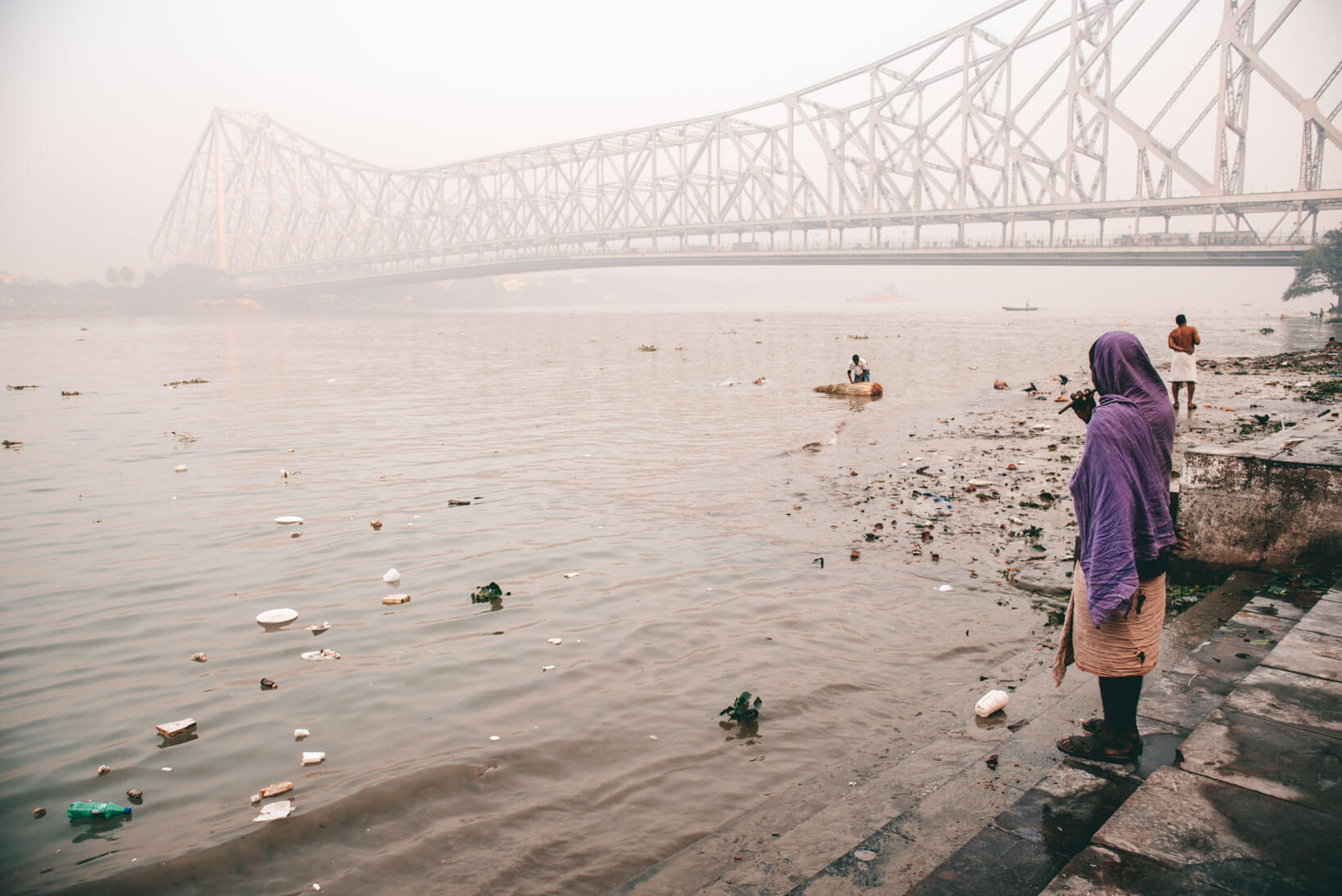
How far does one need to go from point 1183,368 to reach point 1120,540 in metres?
10.7

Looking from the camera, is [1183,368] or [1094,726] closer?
[1094,726]

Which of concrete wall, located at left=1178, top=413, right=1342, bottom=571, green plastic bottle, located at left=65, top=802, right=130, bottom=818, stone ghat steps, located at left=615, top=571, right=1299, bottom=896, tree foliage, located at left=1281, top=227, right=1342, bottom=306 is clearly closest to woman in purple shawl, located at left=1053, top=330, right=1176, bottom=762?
stone ghat steps, located at left=615, top=571, right=1299, bottom=896

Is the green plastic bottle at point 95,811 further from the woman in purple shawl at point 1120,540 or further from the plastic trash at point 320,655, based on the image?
the woman in purple shawl at point 1120,540

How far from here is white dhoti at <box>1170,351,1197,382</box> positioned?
11.7m

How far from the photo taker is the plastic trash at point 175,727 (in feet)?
12.3

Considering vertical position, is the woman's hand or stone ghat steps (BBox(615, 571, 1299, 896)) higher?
the woman's hand

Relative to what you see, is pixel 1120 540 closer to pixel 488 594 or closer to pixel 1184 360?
pixel 488 594

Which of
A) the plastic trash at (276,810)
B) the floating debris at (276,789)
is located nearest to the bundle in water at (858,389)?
the floating debris at (276,789)

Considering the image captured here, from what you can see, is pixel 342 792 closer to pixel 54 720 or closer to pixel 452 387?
pixel 54 720

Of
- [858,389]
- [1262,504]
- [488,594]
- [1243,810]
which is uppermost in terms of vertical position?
[1262,504]

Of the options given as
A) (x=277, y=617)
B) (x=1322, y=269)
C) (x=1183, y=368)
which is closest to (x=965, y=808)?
(x=277, y=617)

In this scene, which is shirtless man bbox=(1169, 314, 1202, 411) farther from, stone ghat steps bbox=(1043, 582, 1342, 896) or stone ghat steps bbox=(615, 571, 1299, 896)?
stone ghat steps bbox=(1043, 582, 1342, 896)

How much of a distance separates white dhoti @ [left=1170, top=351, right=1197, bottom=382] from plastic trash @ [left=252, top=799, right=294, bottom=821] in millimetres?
12554

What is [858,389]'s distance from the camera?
1592 cm
